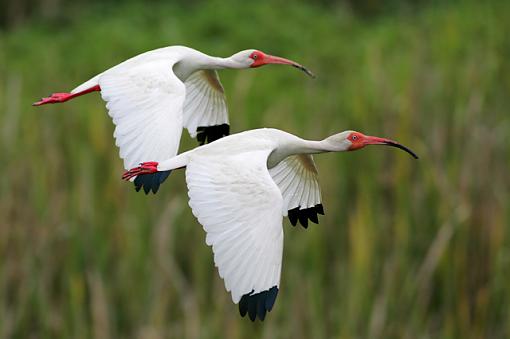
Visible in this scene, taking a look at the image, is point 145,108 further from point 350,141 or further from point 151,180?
point 350,141

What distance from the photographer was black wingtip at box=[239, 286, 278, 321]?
2949 mm

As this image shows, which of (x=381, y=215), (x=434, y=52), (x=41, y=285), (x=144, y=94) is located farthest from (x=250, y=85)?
(x=144, y=94)

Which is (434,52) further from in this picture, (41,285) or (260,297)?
(260,297)

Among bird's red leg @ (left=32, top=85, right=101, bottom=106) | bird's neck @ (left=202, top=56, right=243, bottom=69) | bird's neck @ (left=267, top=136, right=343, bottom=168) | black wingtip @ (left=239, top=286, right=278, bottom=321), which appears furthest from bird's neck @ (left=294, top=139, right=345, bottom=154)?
bird's red leg @ (left=32, top=85, right=101, bottom=106)

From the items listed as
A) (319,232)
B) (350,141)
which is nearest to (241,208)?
(350,141)

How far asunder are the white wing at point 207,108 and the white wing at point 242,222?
2.41 feet

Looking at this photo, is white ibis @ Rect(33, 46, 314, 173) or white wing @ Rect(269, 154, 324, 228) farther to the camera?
white wing @ Rect(269, 154, 324, 228)

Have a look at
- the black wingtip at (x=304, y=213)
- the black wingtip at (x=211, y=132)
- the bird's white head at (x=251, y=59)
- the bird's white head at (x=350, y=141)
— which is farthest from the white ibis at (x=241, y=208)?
the black wingtip at (x=211, y=132)

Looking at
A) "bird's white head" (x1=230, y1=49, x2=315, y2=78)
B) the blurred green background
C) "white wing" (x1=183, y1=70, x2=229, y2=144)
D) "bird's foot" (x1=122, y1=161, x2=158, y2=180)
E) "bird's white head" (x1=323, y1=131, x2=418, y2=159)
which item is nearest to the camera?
"bird's foot" (x1=122, y1=161, x2=158, y2=180)

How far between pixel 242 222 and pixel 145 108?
45 centimetres

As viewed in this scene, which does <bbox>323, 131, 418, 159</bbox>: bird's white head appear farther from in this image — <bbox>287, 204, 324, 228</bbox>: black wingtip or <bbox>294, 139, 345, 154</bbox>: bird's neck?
<bbox>287, 204, 324, 228</bbox>: black wingtip

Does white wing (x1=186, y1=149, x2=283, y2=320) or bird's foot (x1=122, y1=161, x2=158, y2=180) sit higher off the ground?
bird's foot (x1=122, y1=161, x2=158, y2=180)

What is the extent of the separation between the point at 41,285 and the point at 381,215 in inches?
79.0

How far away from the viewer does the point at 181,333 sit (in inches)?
268
